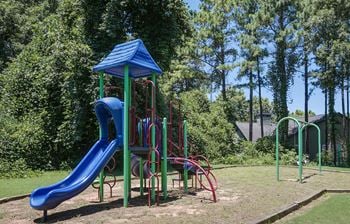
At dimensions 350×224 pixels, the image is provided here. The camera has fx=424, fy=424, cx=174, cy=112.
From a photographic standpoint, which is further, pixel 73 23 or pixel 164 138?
pixel 73 23

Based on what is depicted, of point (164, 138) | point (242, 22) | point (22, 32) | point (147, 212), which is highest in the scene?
point (242, 22)

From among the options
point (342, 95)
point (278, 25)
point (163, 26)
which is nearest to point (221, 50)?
point (278, 25)

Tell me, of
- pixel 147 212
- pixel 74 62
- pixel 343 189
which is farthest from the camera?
pixel 74 62

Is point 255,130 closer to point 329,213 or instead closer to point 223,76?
point 223,76

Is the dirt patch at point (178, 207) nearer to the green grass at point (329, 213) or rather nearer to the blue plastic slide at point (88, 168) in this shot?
the blue plastic slide at point (88, 168)

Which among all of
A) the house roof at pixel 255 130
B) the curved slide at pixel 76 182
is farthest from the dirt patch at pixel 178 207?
the house roof at pixel 255 130

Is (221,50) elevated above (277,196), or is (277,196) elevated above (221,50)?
(221,50)

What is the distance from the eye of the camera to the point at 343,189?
1202cm

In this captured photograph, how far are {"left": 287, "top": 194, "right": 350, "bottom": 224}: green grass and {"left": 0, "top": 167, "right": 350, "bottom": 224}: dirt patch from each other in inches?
24.3

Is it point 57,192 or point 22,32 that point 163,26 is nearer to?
point 57,192

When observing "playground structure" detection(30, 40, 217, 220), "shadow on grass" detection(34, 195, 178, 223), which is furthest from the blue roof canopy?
"shadow on grass" detection(34, 195, 178, 223)

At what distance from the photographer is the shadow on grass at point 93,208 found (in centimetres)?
827

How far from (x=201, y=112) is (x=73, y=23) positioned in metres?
12.3

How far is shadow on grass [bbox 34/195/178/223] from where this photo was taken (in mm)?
8273
